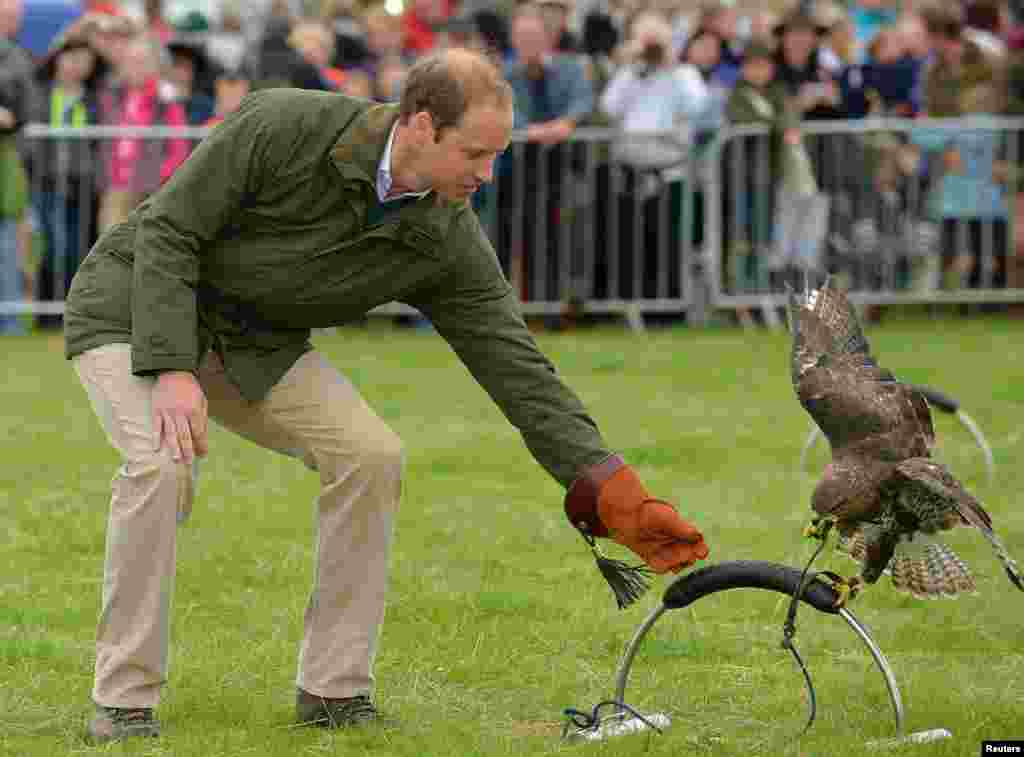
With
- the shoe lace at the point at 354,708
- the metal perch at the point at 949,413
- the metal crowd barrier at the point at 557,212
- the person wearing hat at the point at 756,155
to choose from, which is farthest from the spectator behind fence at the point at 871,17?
the shoe lace at the point at 354,708

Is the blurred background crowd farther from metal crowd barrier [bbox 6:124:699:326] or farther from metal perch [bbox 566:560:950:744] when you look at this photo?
metal perch [bbox 566:560:950:744]

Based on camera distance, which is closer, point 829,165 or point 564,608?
point 564,608

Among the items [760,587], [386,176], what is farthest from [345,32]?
[760,587]

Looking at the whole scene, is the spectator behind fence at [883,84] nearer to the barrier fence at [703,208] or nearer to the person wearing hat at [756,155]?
the barrier fence at [703,208]

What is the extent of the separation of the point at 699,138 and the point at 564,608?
8034 millimetres

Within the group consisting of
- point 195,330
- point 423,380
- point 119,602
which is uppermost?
point 195,330

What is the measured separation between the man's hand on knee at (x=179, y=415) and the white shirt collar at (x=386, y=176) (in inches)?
27.5

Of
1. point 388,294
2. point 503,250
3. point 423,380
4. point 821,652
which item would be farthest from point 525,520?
point 503,250

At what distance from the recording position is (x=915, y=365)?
13.1 metres

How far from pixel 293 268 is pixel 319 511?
2.29 ft

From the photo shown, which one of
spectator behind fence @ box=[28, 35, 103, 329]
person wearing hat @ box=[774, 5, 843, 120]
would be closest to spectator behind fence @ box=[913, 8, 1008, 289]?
person wearing hat @ box=[774, 5, 843, 120]

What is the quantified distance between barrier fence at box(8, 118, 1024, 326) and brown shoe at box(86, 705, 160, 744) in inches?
368

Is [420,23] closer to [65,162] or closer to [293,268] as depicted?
[65,162]

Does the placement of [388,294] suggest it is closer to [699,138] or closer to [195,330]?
[195,330]
